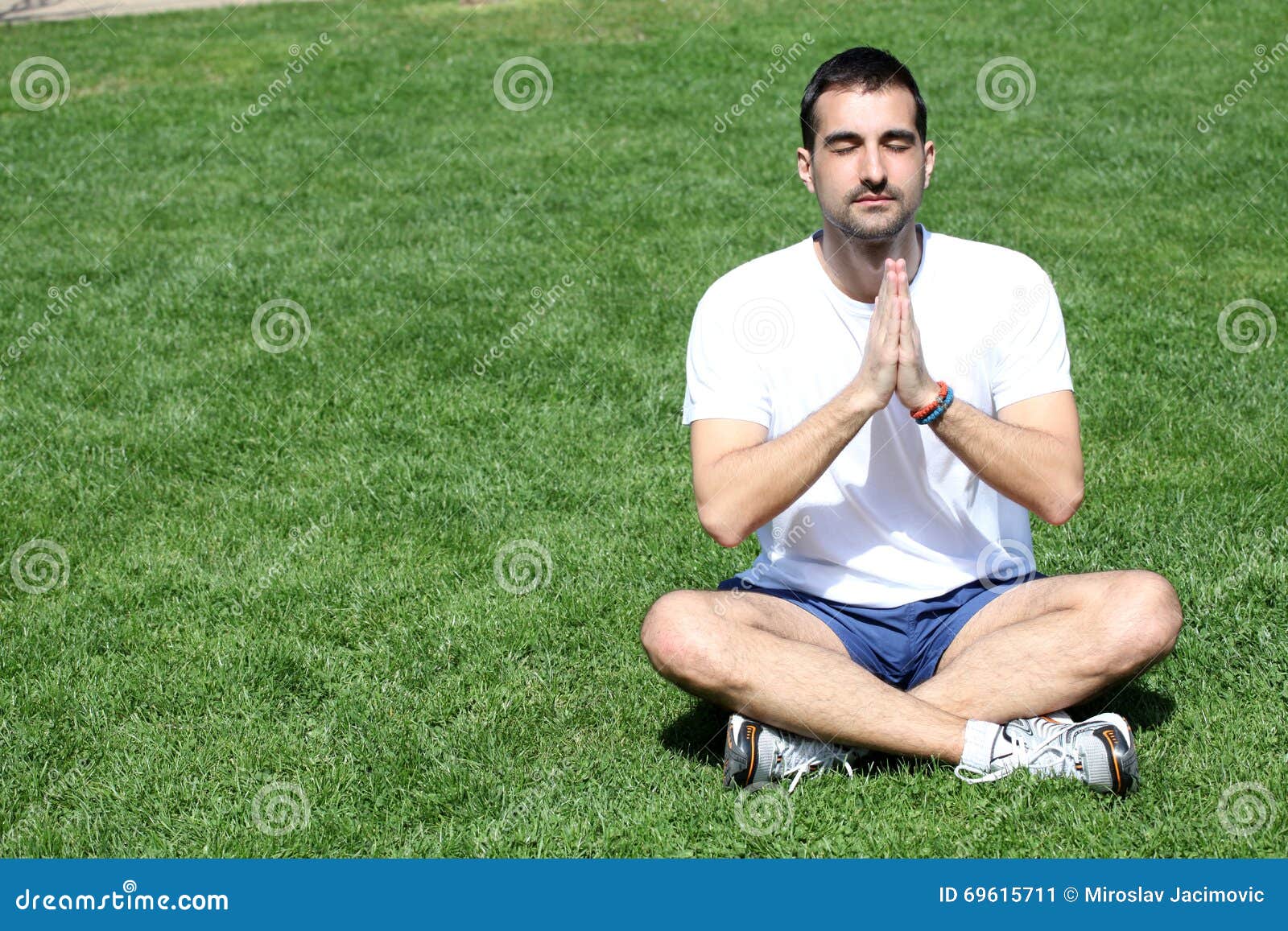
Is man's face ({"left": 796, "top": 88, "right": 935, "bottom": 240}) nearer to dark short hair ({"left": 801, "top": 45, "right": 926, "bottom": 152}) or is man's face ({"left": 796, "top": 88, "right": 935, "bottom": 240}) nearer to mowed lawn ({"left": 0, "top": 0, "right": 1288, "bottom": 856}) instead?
dark short hair ({"left": 801, "top": 45, "right": 926, "bottom": 152})

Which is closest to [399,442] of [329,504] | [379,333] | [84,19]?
[329,504]

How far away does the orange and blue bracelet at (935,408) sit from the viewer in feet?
11.9

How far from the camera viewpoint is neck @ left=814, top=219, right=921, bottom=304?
3.95 m

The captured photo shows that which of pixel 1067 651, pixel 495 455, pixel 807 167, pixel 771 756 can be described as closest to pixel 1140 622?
pixel 1067 651

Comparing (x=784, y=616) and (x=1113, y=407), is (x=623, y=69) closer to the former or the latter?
(x=1113, y=407)

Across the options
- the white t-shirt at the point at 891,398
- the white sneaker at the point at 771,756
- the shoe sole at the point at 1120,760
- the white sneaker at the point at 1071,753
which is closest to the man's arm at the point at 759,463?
the white t-shirt at the point at 891,398

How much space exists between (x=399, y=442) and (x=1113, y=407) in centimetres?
348

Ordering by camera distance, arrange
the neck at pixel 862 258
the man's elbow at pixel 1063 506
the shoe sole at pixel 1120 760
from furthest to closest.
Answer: the neck at pixel 862 258
the man's elbow at pixel 1063 506
the shoe sole at pixel 1120 760

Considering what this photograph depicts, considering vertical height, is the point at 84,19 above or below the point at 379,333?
above

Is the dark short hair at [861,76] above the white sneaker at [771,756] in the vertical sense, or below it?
above

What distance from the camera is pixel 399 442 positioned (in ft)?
20.5

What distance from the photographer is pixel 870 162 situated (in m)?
3.87

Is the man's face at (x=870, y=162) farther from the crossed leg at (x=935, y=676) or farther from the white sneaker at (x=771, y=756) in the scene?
the white sneaker at (x=771, y=756)

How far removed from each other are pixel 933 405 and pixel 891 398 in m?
0.31
